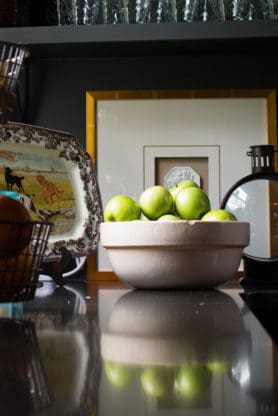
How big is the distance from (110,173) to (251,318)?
31.3 inches

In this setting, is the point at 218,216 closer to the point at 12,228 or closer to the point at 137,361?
the point at 12,228

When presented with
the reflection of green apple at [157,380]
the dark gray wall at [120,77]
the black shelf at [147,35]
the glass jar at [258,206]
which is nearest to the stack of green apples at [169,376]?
the reflection of green apple at [157,380]

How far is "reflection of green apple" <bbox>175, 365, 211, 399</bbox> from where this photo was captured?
0.34 meters

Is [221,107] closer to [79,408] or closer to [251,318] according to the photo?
[251,318]

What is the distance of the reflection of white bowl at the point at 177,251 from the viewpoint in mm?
999

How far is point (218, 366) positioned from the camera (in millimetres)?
418

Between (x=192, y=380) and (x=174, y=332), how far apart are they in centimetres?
20

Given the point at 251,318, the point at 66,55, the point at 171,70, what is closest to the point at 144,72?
the point at 171,70

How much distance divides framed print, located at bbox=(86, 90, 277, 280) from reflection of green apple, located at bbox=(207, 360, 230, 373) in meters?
0.98

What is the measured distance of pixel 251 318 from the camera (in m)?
0.67

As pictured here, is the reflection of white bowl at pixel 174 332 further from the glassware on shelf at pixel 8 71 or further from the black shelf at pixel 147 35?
the black shelf at pixel 147 35

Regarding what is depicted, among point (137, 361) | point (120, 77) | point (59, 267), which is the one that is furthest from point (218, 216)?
point (137, 361)

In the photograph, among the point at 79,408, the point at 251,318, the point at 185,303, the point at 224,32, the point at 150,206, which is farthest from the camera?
the point at 224,32

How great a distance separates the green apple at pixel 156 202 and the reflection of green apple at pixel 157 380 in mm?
720
